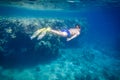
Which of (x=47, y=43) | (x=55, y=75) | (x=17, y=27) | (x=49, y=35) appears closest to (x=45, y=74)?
(x=55, y=75)

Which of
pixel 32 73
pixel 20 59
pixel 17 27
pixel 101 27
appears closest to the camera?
pixel 32 73

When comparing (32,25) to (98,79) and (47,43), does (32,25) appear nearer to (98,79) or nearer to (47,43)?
(47,43)

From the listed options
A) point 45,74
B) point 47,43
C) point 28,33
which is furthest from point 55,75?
point 28,33

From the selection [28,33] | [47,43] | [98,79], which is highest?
[28,33]

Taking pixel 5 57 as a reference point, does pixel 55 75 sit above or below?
below

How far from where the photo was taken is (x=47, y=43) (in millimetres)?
20953

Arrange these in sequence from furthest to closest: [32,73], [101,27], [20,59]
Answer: [101,27], [20,59], [32,73]

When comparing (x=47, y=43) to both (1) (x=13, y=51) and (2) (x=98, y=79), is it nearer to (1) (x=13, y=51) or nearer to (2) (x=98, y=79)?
(1) (x=13, y=51)

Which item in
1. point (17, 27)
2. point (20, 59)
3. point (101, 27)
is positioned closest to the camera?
point (17, 27)

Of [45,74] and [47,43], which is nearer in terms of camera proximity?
[45,74]

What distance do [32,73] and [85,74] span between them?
7069 millimetres

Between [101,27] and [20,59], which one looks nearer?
[20,59]

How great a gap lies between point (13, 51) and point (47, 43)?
5013mm

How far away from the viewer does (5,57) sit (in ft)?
67.4
